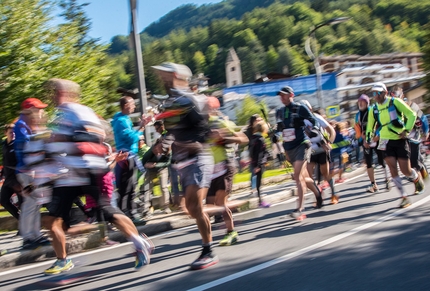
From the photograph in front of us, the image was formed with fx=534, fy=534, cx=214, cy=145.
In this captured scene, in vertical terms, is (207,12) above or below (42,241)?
above

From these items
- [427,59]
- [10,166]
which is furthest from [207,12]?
[10,166]

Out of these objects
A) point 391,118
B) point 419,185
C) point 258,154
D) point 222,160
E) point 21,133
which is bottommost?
point 419,185

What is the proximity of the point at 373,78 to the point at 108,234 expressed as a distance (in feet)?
260

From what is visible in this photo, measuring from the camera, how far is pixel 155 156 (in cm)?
899

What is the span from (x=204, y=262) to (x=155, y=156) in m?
3.82

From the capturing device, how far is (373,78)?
81.6 metres

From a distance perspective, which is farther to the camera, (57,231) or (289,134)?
(289,134)

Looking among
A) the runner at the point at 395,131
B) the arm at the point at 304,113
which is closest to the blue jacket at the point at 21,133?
the arm at the point at 304,113

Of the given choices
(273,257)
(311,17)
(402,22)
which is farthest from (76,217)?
(402,22)

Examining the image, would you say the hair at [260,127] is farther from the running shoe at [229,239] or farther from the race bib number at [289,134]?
the running shoe at [229,239]

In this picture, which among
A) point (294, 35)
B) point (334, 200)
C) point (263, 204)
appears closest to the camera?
point (334, 200)

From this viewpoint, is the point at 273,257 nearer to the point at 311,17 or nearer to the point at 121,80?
the point at 121,80

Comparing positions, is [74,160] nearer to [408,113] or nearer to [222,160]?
[222,160]

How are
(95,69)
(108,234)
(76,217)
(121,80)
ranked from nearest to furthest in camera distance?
1. (108,234)
2. (76,217)
3. (95,69)
4. (121,80)
